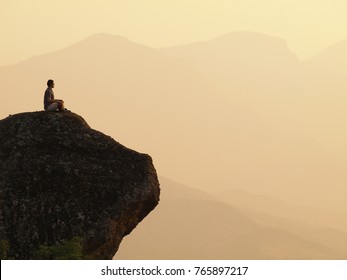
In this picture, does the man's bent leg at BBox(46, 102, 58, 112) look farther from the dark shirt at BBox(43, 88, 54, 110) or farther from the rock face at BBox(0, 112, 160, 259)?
A: the rock face at BBox(0, 112, 160, 259)

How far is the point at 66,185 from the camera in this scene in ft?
73.8

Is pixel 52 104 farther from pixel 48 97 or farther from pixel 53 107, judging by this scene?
pixel 48 97

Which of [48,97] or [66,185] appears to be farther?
[48,97]

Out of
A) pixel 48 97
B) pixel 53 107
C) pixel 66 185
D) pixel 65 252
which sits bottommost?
pixel 65 252

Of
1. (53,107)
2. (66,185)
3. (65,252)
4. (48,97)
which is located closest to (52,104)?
(53,107)

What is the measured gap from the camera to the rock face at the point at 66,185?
21266 mm

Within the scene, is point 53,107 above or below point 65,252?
above

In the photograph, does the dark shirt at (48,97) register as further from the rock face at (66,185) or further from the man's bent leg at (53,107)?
the rock face at (66,185)

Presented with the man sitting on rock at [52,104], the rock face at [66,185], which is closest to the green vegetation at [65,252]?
the rock face at [66,185]
